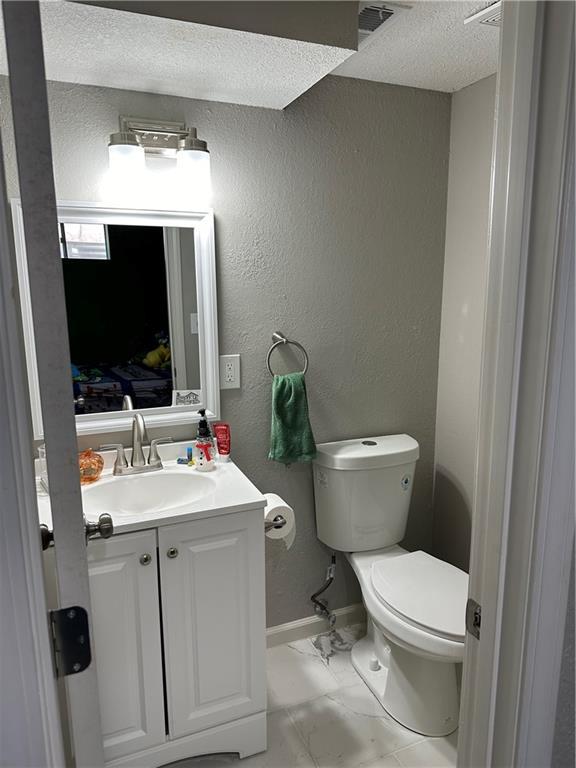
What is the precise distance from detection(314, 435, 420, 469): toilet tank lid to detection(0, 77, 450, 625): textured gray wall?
0.10 metres

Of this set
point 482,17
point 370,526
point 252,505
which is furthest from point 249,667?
point 482,17

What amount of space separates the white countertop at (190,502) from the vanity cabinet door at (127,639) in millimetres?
40

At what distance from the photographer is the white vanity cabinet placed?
5.00 feet

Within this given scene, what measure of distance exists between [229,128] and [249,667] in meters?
1.73

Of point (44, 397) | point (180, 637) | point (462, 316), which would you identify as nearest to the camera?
point (44, 397)

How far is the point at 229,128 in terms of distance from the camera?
187 centimetres

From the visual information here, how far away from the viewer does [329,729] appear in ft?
6.21

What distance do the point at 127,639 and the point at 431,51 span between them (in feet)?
6.48

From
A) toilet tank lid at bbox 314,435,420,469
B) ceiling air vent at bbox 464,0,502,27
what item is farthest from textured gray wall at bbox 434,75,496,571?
ceiling air vent at bbox 464,0,502,27

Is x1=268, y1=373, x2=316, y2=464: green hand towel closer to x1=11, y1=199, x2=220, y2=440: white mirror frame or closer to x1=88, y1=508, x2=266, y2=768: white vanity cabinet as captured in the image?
x1=11, y1=199, x2=220, y2=440: white mirror frame

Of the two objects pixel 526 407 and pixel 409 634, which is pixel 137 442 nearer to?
pixel 409 634

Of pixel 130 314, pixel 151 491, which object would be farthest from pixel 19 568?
pixel 130 314

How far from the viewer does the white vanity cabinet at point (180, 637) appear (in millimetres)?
1523

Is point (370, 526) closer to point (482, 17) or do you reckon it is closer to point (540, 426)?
point (540, 426)
